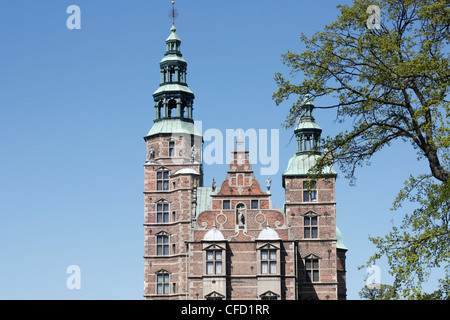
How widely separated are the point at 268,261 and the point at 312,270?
4.20 metres

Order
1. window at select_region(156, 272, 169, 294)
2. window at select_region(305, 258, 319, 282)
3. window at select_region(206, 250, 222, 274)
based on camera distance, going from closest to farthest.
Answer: window at select_region(206, 250, 222, 274), window at select_region(305, 258, 319, 282), window at select_region(156, 272, 169, 294)

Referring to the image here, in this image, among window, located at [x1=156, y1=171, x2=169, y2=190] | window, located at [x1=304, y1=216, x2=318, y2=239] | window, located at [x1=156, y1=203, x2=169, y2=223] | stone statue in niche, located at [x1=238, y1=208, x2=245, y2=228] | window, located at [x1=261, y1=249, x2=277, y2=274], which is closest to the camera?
window, located at [x1=261, y1=249, x2=277, y2=274]

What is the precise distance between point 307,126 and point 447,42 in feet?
147

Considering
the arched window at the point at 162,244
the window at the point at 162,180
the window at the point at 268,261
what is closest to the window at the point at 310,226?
the window at the point at 268,261

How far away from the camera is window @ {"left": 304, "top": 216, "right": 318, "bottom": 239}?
2491 inches

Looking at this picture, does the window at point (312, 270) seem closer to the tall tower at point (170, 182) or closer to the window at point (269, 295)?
the window at point (269, 295)

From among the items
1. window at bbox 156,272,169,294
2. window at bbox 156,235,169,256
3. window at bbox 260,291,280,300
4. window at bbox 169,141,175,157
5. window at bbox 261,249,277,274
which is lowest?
window at bbox 260,291,280,300

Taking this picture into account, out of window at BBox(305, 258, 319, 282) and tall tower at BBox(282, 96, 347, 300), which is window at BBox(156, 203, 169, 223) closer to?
tall tower at BBox(282, 96, 347, 300)

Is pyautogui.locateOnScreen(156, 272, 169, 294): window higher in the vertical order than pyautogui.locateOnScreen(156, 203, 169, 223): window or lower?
lower

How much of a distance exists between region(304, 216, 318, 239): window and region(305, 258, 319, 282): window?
181 cm

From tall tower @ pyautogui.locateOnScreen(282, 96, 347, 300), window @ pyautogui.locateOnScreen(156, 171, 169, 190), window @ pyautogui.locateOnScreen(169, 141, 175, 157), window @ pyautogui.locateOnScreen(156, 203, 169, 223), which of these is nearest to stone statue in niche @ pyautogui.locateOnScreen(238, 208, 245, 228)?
tall tower @ pyautogui.locateOnScreen(282, 96, 347, 300)

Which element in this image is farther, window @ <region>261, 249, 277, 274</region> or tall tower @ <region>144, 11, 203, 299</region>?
tall tower @ <region>144, 11, 203, 299</region>

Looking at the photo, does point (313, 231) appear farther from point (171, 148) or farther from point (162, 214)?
point (171, 148)

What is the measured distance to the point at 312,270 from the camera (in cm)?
6247
